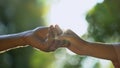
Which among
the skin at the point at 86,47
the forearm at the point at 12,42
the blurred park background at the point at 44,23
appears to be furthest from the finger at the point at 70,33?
the blurred park background at the point at 44,23

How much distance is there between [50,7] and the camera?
5504 mm

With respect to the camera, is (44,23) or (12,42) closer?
(12,42)

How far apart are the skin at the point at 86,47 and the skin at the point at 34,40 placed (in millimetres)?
50

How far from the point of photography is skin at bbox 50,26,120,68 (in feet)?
4.42

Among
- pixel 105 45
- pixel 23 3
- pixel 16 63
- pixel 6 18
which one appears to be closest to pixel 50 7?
pixel 23 3

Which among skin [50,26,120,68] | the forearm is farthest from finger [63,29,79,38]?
the forearm

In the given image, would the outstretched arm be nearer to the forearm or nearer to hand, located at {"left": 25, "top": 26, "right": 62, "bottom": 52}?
hand, located at {"left": 25, "top": 26, "right": 62, "bottom": 52}

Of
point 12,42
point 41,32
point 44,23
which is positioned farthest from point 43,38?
point 44,23

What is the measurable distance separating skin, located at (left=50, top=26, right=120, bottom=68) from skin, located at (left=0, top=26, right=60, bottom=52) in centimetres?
5

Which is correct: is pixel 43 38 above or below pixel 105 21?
above

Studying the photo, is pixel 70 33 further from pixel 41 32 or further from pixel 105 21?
pixel 105 21

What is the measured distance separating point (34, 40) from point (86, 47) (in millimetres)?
225

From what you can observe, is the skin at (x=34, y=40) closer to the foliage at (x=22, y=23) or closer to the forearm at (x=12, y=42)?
the forearm at (x=12, y=42)

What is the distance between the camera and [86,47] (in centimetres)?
136
